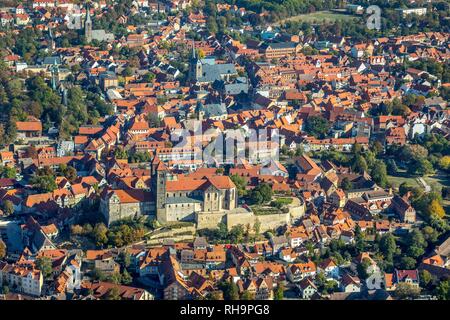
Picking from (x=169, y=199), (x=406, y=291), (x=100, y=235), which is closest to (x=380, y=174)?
(x=406, y=291)

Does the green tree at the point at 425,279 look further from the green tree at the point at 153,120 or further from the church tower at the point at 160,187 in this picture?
the green tree at the point at 153,120

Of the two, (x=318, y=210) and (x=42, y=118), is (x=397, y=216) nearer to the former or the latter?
(x=318, y=210)

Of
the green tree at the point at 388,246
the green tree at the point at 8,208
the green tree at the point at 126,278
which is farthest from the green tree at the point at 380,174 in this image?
the green tree at the point at 8,208

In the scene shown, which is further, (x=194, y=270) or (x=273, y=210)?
(x=273, y=210)

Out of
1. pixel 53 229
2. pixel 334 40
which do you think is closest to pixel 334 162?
pixel 53 229

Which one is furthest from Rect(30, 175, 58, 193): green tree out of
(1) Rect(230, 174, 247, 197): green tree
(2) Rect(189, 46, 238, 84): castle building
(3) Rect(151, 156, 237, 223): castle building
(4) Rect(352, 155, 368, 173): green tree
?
(2) Rect(189, 46, 238, 84): castle building

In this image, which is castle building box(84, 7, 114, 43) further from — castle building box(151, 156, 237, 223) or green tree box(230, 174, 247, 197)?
castle building box(151, 156, 237, 223)

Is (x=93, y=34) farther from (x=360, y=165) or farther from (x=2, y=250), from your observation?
(x=2, y=250)

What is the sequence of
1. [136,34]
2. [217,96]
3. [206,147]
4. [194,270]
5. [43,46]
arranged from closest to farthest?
1. [194,270]
2. [206,147]
3. [217,96]
4. [43,46]
5. [136,34]
